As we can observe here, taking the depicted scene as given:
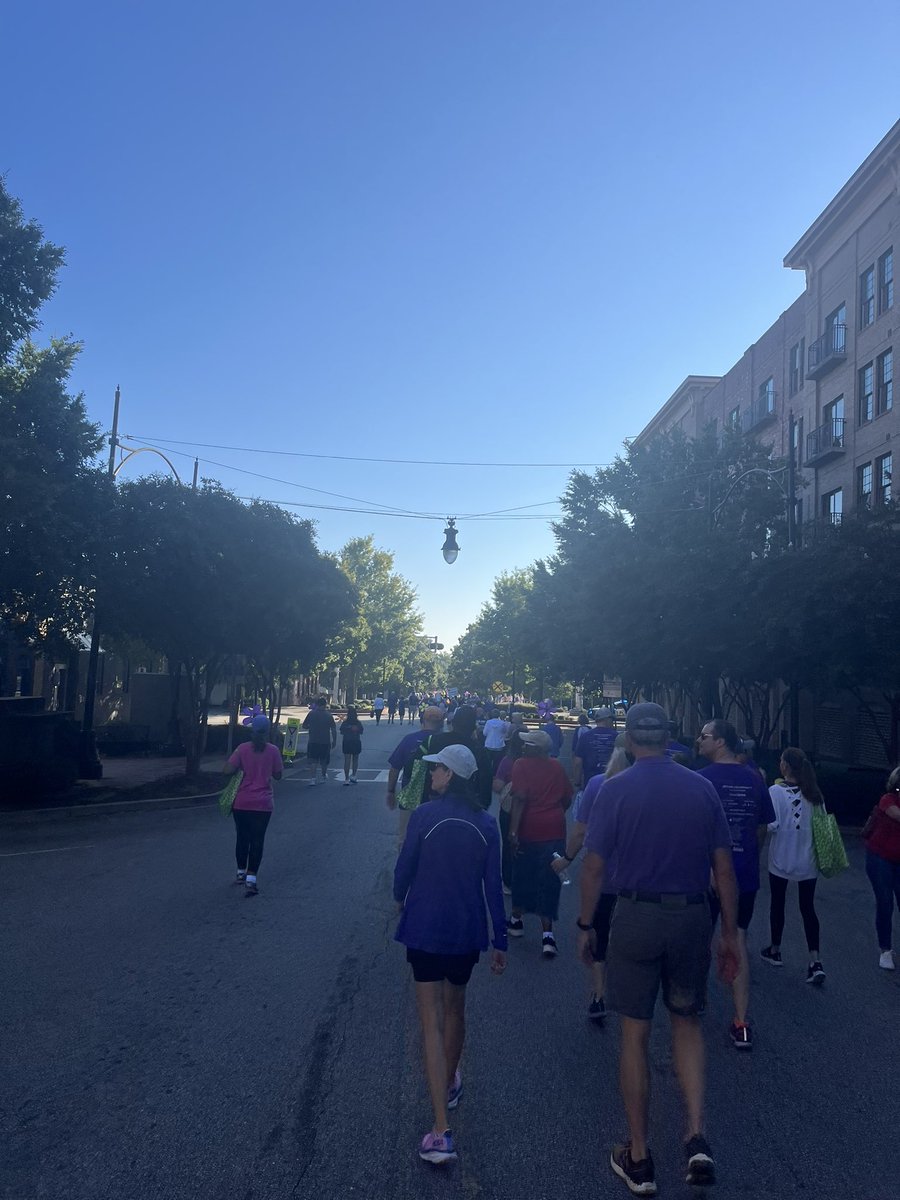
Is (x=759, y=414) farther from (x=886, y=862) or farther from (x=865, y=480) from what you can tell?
(x=886, y=862)

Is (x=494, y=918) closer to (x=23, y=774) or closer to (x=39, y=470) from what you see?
(x=39, y=470)

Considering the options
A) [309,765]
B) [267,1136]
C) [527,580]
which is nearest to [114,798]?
[309,765]

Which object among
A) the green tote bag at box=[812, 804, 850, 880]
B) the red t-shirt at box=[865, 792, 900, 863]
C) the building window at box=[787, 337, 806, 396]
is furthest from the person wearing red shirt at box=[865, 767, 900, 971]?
the building window at box=[787, 337, 806, 396]

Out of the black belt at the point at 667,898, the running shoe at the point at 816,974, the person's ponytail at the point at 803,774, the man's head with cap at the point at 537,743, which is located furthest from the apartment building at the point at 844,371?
the black belt at the point at 667,898

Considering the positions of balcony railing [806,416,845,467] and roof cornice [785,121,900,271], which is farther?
balcony railing [806,416,845,467]

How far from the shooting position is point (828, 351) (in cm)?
3072

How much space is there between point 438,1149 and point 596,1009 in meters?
2.34

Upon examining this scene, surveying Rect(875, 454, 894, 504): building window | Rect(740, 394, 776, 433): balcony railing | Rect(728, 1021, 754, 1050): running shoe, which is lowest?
Rect(728, 1021, 754, 1050): running shoe

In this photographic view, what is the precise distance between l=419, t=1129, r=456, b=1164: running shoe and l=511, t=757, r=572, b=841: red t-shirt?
4069mm


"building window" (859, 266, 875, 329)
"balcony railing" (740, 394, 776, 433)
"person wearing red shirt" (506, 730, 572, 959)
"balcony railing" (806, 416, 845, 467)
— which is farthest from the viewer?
"balcony railing" (740, 394, 776, 433)

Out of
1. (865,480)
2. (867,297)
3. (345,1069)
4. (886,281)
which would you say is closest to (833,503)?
(865,480)

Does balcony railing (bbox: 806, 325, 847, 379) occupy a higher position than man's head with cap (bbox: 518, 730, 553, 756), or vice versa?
balcony railing (bbox: 806, 325, 847, 379)

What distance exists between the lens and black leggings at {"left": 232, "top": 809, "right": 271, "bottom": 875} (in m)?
9.94

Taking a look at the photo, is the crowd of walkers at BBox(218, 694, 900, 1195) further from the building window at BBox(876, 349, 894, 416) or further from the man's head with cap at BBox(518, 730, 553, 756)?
the building window at BBox(876, 349, 894, 416)
